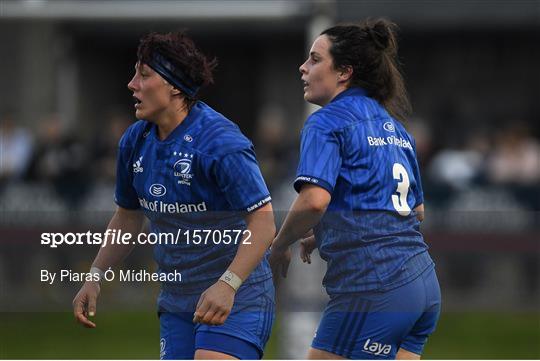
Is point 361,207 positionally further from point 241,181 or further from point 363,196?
point 241,181

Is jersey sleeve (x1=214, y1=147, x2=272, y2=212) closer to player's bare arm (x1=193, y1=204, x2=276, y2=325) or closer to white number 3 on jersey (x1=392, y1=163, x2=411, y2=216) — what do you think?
player's bare arm (x1=193, y1=204, x2=276, y2=325)

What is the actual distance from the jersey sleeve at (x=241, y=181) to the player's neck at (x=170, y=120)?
0.29m

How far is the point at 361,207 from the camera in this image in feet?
17.2

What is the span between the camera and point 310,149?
5.14 m

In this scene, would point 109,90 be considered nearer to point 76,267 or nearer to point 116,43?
point 116,43

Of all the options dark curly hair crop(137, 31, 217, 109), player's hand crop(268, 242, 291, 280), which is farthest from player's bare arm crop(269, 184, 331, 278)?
dark curly hair crop(137, 31, 217, 109)

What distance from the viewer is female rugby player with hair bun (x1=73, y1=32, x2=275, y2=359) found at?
5.22m

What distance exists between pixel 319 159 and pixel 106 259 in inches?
41.5

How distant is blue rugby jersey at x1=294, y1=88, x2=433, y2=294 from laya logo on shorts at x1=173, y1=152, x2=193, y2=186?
455 millimetres

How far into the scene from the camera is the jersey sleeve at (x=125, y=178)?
5.53 m

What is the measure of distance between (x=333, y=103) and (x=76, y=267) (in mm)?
1355

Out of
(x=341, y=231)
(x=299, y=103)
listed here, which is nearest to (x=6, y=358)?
(x=341, y=231)

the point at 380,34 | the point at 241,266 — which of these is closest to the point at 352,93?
the point at 380,34

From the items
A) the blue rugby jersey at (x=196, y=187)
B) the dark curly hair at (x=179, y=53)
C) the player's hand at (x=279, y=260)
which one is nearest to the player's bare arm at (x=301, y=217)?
the player's hand at (x=279, y=260)
